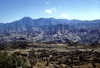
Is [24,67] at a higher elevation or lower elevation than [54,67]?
higher

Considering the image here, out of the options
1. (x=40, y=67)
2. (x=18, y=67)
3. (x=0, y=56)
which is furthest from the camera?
(x=40, y=67)

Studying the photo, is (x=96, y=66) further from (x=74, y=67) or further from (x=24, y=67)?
(x=24, y=67)

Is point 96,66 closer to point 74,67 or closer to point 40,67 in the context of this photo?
point 74,67

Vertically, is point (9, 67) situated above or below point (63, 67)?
above

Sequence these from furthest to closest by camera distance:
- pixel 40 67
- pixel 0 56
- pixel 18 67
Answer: pixel 40 67 < pixel 0 56 < pixel 18 67

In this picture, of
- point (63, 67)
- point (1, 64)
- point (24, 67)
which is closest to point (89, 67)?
point (63, 67)

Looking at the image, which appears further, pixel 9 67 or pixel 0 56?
pixel 0 56

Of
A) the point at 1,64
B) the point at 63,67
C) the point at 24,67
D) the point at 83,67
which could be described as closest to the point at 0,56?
the point at 1,64

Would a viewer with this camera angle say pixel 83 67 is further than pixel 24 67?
Yes
